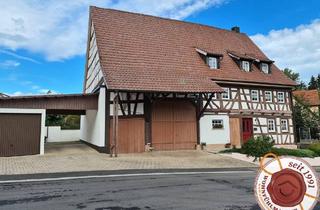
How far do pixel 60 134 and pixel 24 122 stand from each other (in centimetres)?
1395

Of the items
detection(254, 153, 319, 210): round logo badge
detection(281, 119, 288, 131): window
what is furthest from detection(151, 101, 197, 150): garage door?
detection(254, 153, 319, 210): round logo badge

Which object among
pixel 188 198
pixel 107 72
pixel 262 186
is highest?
pixel 107 72

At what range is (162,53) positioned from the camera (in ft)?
61.7

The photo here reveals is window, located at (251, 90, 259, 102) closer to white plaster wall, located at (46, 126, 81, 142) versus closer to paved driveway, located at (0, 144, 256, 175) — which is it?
paved driveway, located at (0, 144, 256, 175)

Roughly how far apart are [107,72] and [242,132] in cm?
1027

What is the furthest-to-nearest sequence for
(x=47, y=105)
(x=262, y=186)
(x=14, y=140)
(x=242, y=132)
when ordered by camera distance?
(x=242, y=132)
(x=47, y=105)
(x=14, y=140)
(x=262, y=186)

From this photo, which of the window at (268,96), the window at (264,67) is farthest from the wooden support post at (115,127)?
the window at (264,67)

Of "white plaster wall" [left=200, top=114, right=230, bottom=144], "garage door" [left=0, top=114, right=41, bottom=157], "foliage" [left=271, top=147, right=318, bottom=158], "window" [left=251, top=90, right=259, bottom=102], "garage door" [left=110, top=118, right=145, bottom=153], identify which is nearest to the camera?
"garage door" [left=0, top=114, right=41, bottom=157]

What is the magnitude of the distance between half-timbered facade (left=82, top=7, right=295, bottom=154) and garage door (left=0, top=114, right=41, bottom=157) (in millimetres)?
3297

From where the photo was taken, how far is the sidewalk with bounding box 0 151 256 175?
11016 mm

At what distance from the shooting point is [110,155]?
1442 cm

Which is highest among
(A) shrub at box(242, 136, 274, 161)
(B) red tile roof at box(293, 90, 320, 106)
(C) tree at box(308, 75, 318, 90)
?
(C) tree at box(308, 75, 318, 90)

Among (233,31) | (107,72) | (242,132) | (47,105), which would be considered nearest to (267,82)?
(242,132)

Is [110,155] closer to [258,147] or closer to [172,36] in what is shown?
[258,147]
